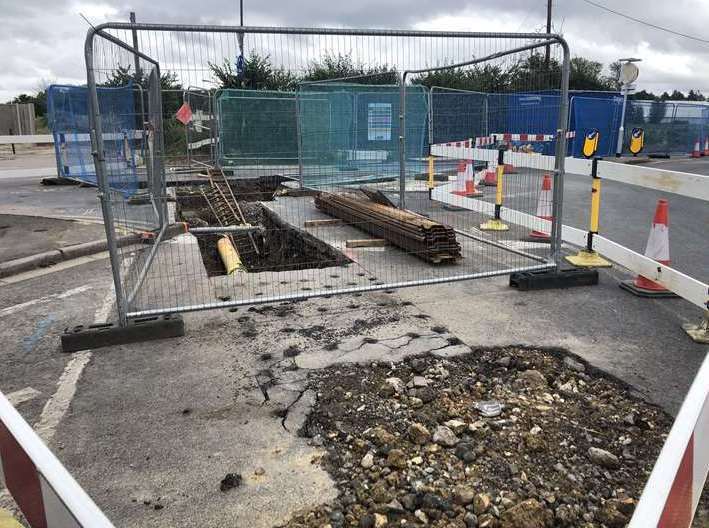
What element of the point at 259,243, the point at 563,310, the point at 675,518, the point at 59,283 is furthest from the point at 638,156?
the point at 675,518

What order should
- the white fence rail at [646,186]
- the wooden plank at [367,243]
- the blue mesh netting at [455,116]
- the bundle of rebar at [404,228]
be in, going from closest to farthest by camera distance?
A: the white fence rail at [646,186] → the bundle of rebar at [404,228] → the wooden plank at [367,243] → the blue mesh netting at [455,116]

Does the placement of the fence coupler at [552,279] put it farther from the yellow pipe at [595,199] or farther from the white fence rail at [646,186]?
the yellow pipe at [595,199]

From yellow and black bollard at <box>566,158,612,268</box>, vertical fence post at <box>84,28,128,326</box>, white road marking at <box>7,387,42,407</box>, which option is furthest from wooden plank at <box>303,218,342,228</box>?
white road marking at <box>7,387,42,407</box>

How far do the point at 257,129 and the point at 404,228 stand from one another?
21.2 feet

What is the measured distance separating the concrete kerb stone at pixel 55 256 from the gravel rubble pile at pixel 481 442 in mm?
4356

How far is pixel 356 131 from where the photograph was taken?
33.2ft

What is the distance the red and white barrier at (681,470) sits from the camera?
1.15m

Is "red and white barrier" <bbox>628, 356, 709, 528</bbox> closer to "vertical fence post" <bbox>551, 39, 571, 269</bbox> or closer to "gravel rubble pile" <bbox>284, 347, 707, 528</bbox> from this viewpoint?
"gravel rubble pile" <bbox>284, 347, 707, 528</bbox>

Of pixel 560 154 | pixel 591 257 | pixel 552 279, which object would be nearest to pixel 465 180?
Answer: pixel 591 257

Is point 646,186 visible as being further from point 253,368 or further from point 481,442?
point 253,368

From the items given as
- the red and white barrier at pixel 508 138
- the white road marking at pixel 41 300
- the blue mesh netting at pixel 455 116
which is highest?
the blue mesh netting at pixel 455 116

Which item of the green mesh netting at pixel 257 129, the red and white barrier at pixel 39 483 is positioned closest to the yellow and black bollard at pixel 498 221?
the green mesh netting at pixel 257 129

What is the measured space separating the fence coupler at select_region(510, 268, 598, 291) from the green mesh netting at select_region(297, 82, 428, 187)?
4.28 metres

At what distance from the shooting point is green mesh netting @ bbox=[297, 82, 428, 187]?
9758mm
